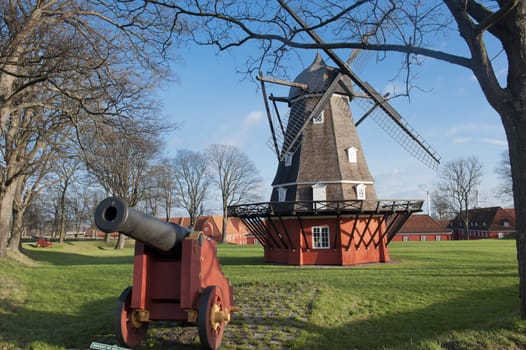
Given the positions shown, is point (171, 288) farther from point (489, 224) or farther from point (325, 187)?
point (489, 224)

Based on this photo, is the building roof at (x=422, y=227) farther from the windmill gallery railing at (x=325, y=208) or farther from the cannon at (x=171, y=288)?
the cannon at (x=171, y=288)

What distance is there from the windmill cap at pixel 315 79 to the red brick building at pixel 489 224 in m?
44.9

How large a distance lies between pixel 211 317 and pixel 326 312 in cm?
362

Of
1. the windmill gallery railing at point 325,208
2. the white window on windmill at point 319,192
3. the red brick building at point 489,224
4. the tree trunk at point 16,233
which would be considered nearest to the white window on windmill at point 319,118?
the white window on windmill at point 319,192

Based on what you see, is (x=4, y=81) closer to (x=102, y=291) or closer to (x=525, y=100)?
(x=102, y=291)

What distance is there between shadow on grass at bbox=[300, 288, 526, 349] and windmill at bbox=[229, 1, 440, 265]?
311 inches

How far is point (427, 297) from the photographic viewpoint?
1043 centimetres

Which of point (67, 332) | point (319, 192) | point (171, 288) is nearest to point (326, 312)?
point (171, 288)

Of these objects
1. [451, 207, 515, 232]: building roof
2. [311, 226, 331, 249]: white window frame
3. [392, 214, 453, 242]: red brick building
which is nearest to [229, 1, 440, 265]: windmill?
[311, 226, 331, 249]: white window frame

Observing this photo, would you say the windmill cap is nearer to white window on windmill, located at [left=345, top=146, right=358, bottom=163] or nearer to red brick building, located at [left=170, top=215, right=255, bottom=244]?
white window on windmill, located at [left=345, top=146, right=358, bottom=163]

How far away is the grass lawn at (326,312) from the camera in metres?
5.86

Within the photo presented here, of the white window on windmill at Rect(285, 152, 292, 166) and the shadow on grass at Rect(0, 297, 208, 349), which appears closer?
the shadow on grass at Rect(0, 297, 208, 349)

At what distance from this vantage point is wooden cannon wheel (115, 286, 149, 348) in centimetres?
502

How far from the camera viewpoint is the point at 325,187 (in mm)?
19344
